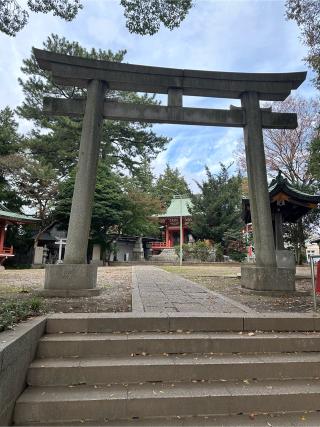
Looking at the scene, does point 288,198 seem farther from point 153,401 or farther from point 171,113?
point 153,401

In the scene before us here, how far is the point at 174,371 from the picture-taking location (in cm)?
317

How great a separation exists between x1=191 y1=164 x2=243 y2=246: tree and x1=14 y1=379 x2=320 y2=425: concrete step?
24576 mm

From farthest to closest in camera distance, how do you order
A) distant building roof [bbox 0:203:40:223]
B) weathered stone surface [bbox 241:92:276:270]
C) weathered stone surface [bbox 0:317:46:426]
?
distant building roof [bbox 0:203:40:223] < weathered stone surface [bbox 241:92:276:270] < weathered stone surface [bbox 0:317:46:426]

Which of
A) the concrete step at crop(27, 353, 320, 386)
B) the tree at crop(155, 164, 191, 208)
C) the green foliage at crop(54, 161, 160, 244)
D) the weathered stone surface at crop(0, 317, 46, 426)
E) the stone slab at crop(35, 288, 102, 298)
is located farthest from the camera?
the tree at crop(155, 164, 191, 208)

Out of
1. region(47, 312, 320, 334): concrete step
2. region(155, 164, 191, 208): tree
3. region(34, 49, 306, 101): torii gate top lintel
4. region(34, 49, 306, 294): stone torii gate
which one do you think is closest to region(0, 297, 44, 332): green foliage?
region(47, 312, 320, 334): concrete step

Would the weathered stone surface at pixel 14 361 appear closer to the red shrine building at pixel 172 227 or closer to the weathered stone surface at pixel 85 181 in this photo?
the weathered stone surface at pixel 85 181

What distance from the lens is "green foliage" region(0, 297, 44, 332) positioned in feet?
10.3

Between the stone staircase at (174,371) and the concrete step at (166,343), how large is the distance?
0.4 inches

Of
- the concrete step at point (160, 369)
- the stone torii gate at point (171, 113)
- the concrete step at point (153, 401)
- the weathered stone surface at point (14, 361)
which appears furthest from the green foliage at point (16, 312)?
the stone torii gate at point (171, 113)

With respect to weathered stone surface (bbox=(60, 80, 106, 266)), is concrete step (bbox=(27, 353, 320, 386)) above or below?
below

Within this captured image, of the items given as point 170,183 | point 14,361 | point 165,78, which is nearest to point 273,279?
point 165,78

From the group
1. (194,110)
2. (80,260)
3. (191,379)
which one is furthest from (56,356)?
(194,110)

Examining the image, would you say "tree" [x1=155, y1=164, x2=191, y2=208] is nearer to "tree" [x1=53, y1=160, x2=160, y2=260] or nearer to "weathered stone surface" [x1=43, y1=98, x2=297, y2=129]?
"tree" [x1=53, y1=160, x2=160, y2=260]

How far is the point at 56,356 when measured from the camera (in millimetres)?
3371
